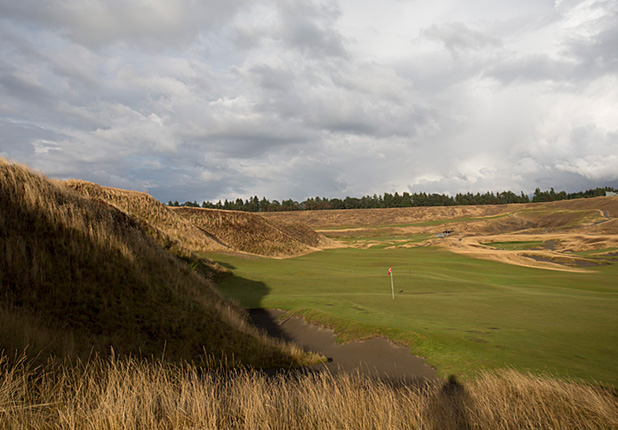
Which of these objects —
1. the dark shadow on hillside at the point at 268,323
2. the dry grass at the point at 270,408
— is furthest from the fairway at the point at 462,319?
the dry grass at the point at 270,408

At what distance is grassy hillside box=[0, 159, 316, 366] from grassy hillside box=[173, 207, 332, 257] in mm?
34824

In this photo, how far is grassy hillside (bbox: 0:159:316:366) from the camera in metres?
7.07

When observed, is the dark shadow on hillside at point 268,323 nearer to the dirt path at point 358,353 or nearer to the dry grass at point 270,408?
the dirt path at point 358,353

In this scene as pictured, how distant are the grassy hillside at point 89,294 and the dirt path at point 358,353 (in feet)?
4.72

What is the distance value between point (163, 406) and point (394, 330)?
7.60m

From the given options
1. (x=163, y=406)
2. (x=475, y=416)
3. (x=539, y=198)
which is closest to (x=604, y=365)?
(x=475, y=416)

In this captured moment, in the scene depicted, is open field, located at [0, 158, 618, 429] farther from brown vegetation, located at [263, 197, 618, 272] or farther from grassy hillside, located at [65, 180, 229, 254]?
brown vegetation, located at [263, 197, 618, 272]

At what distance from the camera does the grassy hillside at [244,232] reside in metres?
46.6

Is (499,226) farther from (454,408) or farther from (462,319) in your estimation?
(454,408)

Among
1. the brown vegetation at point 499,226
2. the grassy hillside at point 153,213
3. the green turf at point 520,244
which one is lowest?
the green turf at point 520,244

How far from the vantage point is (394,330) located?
422 inches

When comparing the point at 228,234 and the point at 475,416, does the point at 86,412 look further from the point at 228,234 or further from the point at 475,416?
the point at 228,234

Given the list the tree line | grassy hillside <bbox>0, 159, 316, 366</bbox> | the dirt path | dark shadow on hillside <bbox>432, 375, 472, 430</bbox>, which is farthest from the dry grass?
the tree line

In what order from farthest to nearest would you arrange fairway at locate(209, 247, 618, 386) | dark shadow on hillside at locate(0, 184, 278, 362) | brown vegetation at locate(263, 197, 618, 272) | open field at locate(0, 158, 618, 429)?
brown vegetation at locate(263, 197, 618, 272) < fairway at locate(209, 247, 618, 386) < dark shadow on hillside at locate(0, 184, 278, 362) < open field at locate(0, 158, 618, 429)
